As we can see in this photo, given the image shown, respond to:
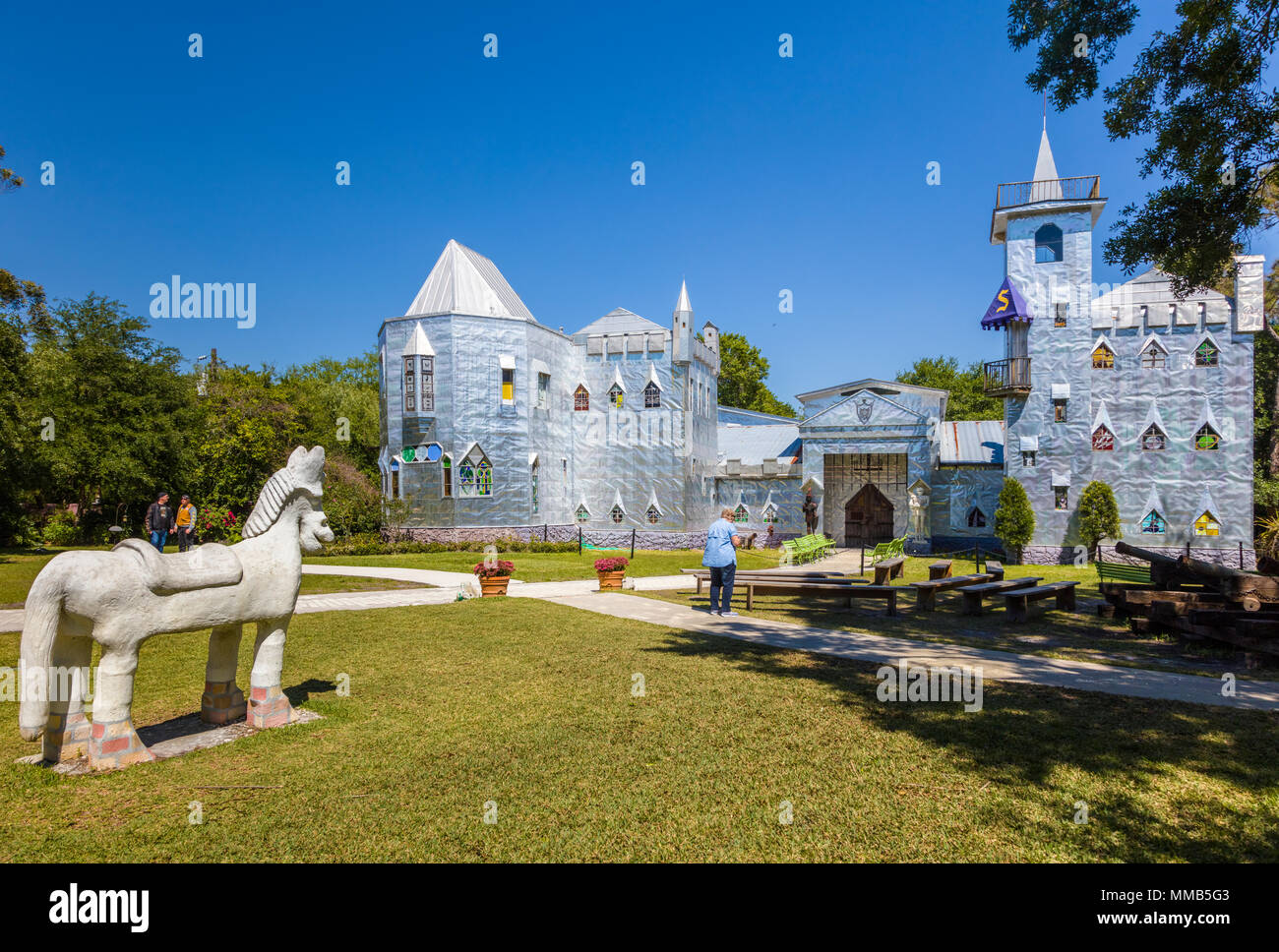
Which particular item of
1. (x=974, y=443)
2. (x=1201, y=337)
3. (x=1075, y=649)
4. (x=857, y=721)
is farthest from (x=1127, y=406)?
(x=857, y=721)

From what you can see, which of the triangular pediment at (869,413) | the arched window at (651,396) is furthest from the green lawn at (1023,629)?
the arched window at (651,396)

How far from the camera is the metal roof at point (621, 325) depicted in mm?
34156

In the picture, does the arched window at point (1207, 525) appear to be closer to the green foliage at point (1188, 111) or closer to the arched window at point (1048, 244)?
the arched window at point (1048, 244)

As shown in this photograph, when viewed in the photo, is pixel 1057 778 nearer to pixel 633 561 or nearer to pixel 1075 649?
pixel 1075 649

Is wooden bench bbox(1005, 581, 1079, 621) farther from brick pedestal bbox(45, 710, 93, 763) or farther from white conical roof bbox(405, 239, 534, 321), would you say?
white conical roof bbox(405, 239, 534, 321)

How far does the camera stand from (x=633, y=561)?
83.0ft

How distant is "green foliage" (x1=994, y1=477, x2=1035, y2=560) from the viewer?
28053 mm

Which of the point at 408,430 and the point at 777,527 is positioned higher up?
the point at 408,430

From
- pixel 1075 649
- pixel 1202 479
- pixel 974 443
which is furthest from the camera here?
pixel 974 443

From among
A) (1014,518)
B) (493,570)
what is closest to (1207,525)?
(1014,518)

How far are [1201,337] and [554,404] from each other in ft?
85.7

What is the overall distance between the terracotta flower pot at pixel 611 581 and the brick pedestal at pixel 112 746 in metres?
11.8

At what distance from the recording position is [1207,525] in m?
27.2

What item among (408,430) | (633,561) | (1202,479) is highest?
(408,430)
